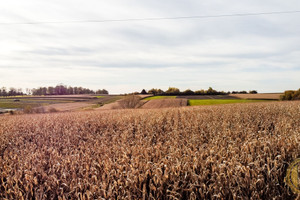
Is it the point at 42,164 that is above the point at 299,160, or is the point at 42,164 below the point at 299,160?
below

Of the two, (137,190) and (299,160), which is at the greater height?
(299,160)

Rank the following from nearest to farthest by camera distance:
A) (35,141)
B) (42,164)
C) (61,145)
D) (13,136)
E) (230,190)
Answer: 1. (230,190)
2. (42,164)
3. (61,145)
4. (35,141)
5. (13,136)

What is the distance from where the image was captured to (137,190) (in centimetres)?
330

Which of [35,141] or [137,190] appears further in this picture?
[35,141]

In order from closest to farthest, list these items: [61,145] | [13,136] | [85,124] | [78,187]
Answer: [78,187] < [61,145] < [13,136] < [85,124]

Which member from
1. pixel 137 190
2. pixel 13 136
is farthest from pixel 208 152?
pixel 13 136

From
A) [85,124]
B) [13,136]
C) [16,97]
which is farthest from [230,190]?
[16,97]

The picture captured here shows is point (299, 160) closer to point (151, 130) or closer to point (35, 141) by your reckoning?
point (151, 130)

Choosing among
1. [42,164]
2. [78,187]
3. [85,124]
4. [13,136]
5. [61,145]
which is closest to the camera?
[78,187]

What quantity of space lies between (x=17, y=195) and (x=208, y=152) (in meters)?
3.79

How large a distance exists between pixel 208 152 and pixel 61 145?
4.42 m

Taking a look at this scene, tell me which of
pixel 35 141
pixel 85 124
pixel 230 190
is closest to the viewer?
pixel 230 190

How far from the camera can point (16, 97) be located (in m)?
30.8

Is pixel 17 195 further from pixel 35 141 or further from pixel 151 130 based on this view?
pixel 151 130
